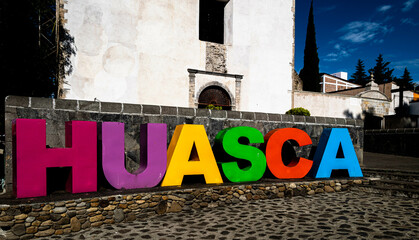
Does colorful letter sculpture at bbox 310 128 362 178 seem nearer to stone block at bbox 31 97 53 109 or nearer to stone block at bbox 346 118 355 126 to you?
stone block at bbox 346 118 355 126

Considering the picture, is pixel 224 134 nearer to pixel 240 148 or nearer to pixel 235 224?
pixel 240 148

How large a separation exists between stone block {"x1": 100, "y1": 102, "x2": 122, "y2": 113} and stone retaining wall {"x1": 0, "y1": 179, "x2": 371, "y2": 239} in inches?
68.4

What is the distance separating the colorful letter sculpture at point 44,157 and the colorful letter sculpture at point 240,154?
2.48 m

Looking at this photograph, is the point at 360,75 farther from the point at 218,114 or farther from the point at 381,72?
the point at 218,114

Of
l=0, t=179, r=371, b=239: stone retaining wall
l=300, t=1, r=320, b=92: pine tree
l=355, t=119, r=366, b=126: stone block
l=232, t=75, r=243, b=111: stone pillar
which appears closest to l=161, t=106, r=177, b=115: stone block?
l=0, t=179, r=371, b=239: stone retaining wall

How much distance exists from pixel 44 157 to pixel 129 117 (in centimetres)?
172

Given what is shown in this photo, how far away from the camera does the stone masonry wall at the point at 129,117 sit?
4.49m

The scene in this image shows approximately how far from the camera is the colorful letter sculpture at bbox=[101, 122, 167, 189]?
4.52 m

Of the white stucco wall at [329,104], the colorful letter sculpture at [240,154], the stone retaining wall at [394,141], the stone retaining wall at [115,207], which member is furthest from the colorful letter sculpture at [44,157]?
the white stucco wall at [329,104]

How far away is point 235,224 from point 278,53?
491 inches

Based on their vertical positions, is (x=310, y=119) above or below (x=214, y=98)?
below

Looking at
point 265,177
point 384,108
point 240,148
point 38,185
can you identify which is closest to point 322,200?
point 265,177

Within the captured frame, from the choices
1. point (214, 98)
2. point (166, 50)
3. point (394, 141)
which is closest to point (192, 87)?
point (214, 98)

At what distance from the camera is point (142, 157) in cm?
502
